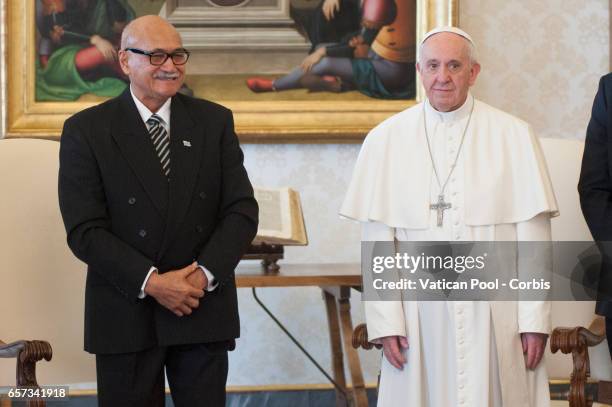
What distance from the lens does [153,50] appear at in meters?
3.19

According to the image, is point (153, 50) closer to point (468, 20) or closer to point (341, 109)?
point (341, 109)

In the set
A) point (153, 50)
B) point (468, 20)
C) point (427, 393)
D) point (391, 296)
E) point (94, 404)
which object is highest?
point (468, 20)

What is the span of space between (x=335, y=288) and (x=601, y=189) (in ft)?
5.65

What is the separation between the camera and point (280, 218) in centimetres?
452

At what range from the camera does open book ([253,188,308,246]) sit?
14.4 ft

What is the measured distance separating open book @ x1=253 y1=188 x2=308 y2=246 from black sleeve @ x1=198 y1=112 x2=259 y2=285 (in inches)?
42.1

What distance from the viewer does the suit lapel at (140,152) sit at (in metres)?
3.12

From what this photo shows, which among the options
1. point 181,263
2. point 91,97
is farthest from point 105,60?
point 181,263

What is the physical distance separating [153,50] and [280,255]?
1.52 m

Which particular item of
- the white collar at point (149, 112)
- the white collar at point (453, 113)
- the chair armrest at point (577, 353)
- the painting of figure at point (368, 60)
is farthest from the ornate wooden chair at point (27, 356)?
the painting of figure at point (368, 60)

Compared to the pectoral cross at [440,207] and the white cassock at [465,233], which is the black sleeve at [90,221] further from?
the pectoral cross at [440,207]

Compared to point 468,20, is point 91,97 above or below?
below

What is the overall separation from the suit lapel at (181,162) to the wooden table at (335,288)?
103cm

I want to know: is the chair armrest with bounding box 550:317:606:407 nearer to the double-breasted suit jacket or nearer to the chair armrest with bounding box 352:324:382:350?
the chair armrest with bounding box 352:324:382:350
